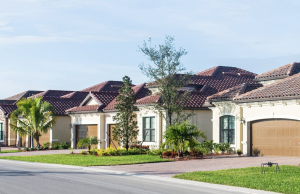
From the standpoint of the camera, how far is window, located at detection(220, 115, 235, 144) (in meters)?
28.5

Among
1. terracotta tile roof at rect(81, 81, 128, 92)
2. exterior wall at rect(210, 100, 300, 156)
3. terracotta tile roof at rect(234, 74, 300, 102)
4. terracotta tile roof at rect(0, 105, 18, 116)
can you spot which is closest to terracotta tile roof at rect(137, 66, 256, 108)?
exterior wall at rect(210, 100, 300, 156)

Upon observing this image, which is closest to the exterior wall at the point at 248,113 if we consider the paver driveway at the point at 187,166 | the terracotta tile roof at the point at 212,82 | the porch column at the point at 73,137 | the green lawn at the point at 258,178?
the paver driveway at the point at 187,166

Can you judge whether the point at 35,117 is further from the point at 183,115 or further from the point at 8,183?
the point at 8,183

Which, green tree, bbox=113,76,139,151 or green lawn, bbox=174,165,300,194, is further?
green tree, bbox=113,76,139,151

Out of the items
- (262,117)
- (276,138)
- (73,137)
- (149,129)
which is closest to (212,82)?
(149,129)

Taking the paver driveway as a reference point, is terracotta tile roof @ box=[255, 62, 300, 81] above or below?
above

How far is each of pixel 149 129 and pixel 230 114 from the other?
7.31m

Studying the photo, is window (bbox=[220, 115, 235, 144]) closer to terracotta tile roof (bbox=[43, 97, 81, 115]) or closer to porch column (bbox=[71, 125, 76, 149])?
porch column (bbox=[71, 125, 76, 149])

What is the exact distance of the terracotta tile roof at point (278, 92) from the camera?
2350 centimetres

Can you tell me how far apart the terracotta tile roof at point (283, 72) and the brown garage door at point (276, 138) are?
559 centimetres

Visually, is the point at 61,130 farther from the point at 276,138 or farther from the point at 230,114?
the point at 276,138

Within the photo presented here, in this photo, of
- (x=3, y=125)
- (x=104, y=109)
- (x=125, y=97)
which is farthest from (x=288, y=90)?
(x=3, y=125)

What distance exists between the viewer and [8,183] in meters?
15.2

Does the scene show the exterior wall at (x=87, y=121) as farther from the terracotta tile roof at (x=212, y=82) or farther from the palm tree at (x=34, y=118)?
the terracotta tile roof at (x=212, y=82)
